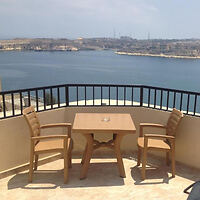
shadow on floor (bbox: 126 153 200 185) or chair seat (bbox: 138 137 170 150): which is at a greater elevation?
chair seat (bbox: 138 137 170 150)

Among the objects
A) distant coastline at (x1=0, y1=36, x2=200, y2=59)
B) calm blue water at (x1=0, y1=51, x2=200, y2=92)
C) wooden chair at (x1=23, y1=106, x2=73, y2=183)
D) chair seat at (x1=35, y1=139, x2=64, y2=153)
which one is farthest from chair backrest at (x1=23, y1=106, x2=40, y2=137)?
distant coastline at (x1=0, y1=36, x2=200, y2=59)

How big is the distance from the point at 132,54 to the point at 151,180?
90.2 metres

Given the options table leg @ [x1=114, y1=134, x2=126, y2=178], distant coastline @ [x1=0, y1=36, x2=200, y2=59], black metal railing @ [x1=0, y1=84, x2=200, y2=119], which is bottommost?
table leg @ [x1=114, y1=134, x2=126, y2=178]

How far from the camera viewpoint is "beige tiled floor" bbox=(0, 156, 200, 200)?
286 centimetres

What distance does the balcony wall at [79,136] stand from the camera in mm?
3320

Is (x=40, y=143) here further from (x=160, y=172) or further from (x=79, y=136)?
(x=160, y=172)

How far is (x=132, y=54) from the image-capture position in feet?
299

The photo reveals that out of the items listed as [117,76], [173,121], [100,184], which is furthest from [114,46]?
[100,184]

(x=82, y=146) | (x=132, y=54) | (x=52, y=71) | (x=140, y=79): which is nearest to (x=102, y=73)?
(x=140, y=79)

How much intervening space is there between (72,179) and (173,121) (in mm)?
1563

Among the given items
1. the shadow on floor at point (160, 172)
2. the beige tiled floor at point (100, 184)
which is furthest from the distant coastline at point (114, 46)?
the beige tiled floor at point (100, 184)

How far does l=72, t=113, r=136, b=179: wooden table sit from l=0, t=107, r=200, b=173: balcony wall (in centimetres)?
42

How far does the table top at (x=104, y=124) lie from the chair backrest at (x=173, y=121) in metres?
0.55

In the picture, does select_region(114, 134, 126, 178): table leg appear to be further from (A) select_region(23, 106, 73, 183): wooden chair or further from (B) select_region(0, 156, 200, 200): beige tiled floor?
(A) select_region(23, 106, 73, 183): wooden chair
